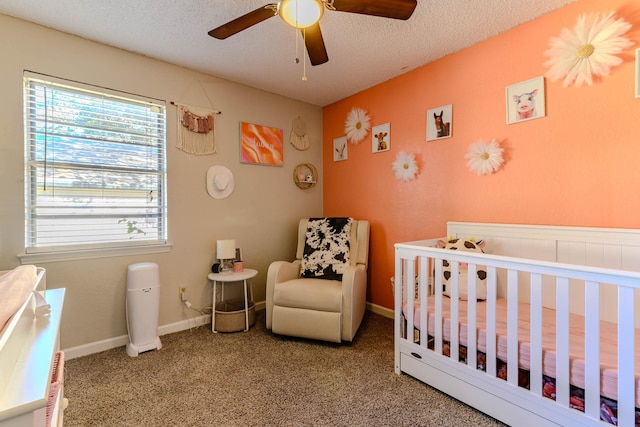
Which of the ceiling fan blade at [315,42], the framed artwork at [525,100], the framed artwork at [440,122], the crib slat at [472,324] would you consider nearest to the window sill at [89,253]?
the ceiling fan blade at [315,42]

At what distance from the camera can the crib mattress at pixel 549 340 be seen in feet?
3.83

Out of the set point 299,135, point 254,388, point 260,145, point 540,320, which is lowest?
point 254,388

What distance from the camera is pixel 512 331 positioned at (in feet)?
4.67

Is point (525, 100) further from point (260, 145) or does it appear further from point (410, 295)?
point (260, 145)

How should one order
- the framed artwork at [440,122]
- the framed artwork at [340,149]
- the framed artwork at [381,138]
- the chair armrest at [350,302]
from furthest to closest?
1. the framed artwork at [340,149]
2. the framed artwork at [381,138]
3. the framed artwork at [440,122]
4. the chair armrest at [350,302]

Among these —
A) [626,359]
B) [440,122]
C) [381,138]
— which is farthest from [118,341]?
[440,122]

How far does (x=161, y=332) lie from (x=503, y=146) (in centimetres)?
307

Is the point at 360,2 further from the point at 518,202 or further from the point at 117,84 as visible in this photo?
the point at 117,84

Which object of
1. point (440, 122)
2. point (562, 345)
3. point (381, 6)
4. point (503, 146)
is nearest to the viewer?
point (562, 345)

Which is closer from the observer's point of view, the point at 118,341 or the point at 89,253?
the point at 89,253

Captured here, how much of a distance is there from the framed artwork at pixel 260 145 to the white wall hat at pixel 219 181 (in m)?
0.23

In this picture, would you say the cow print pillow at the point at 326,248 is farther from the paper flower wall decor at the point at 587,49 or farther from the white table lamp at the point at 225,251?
the paper flower wall decor at the point at 587,49

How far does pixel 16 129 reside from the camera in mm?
1934

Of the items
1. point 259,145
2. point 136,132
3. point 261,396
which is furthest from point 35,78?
point 261,396
